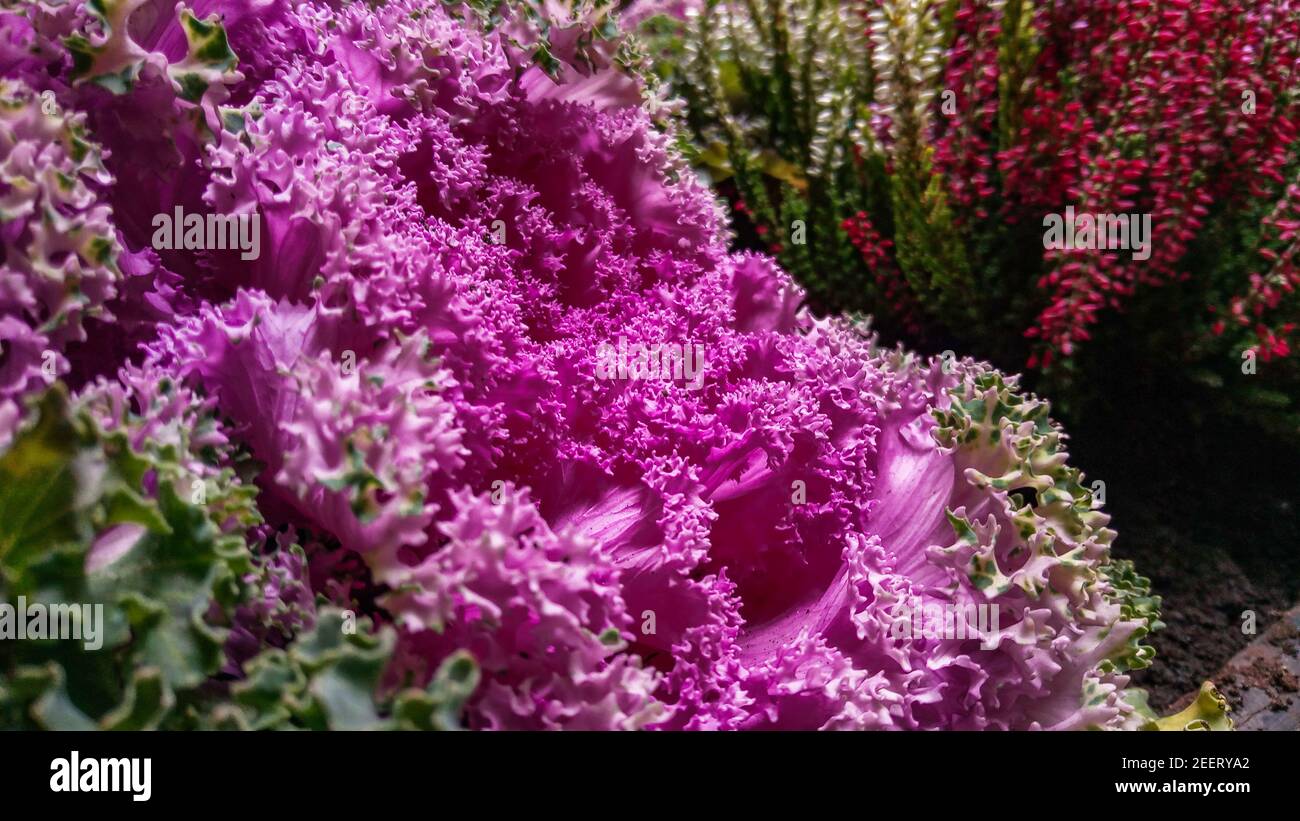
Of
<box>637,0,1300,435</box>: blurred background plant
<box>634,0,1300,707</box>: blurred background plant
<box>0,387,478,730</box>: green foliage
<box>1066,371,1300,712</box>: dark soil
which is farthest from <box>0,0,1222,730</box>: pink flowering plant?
<box>637,0,1300,435</box>: blurred background plant

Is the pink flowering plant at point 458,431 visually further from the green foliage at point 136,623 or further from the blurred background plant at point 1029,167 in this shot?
the blurred background plant at point 1029,167

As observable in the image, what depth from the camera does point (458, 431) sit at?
119 cm

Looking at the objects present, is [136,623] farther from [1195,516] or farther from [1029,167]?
[1195,516]

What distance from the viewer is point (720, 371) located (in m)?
1.66

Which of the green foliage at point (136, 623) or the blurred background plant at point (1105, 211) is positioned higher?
the blurred background plant at point (1105, 211)

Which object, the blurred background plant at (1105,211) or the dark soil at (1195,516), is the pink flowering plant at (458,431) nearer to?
the dark soil at (1195,516)

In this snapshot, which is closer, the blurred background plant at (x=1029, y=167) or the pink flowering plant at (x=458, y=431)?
the pink flowering plant at (x=458, y=431)

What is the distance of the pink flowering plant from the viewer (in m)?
1.04

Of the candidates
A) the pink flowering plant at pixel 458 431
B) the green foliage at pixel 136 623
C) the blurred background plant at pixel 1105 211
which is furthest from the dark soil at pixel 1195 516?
the green foliage at pixel 136 623

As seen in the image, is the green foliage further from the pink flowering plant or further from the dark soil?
Result: the dark soil

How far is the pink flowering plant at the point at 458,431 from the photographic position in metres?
1.04

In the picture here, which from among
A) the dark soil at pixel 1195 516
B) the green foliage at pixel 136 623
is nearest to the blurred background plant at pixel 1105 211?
the dark soil at pixel 1195 516
